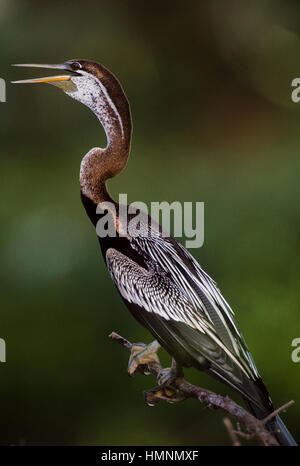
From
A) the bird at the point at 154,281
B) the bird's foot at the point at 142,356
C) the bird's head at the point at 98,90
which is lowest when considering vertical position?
the bird's foot at the point at 142,356

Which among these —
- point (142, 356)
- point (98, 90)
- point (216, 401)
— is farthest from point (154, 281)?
point (98, 90)

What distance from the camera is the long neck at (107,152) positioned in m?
1.49

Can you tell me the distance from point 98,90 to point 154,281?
1.67 feet

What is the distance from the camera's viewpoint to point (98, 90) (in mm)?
1499

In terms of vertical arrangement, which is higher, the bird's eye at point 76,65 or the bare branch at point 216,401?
the bird's eye at point 76,65

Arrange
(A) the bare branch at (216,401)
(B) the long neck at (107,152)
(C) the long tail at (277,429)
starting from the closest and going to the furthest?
1. (A) the bare branch at (216,401)
2. (C) the long tail at (277,429)
3. (B) the long neck at (107,152)

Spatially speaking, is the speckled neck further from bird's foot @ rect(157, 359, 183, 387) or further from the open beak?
bird's foot @ rect(157, 359, 183, 387)

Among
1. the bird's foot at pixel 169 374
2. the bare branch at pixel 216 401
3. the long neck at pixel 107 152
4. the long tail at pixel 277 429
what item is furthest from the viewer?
the long neck at pixel 107 152

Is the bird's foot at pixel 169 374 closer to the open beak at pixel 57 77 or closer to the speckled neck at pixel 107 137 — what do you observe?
the speckled neck at pixel 107 137

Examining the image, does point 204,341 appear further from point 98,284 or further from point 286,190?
point 286,190

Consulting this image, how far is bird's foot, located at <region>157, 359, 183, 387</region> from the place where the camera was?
1.38m

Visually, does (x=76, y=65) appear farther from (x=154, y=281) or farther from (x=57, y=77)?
(x=154, y=281)

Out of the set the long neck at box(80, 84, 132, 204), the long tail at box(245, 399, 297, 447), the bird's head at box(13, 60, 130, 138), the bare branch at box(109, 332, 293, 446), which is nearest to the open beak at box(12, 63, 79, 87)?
the bird's head at box(13, 60, 130, 138)

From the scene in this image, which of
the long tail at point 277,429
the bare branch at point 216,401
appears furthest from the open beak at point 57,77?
the long tail at point 277,429
